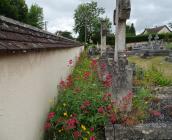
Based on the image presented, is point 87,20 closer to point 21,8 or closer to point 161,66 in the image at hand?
point 21,8

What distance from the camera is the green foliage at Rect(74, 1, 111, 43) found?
72.6m

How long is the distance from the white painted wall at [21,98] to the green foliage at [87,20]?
6501 centimetres

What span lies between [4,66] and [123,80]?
3.21m

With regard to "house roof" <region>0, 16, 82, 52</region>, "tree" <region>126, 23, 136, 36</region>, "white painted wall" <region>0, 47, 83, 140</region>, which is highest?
"tree" <region>126, 23, 136, 36</region>

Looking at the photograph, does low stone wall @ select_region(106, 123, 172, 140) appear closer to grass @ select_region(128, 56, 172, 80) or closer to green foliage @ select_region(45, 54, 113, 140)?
green foliage @ select_region(45, 54, 113, 140)

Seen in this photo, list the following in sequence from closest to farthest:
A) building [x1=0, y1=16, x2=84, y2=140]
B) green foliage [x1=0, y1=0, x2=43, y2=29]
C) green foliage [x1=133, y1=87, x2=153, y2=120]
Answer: building [x1=0, y1=16, x2=84, y2=140] < green foliage [x1=133, y1=87, x2=153, y2=120] < green foliage [x1=0, y1=0, x2=43, y2=29]

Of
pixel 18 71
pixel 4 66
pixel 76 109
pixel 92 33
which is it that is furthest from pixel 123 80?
pixel 92 33

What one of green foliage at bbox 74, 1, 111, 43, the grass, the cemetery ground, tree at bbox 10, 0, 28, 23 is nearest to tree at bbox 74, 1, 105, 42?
green foliage at bbox 74, 1, 111, 43

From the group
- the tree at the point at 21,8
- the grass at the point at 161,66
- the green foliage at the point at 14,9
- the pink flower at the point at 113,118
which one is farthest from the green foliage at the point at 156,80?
the tree at the point at 21,8

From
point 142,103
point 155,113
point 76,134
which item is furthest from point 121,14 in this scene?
point 76,134

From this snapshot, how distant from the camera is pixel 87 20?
3014 inches

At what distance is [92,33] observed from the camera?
7200cm

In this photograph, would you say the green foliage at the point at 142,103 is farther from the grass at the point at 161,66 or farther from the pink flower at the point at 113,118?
the grass at the point at 161,66

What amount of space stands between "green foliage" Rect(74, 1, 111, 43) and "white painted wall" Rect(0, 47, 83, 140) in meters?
65.0
